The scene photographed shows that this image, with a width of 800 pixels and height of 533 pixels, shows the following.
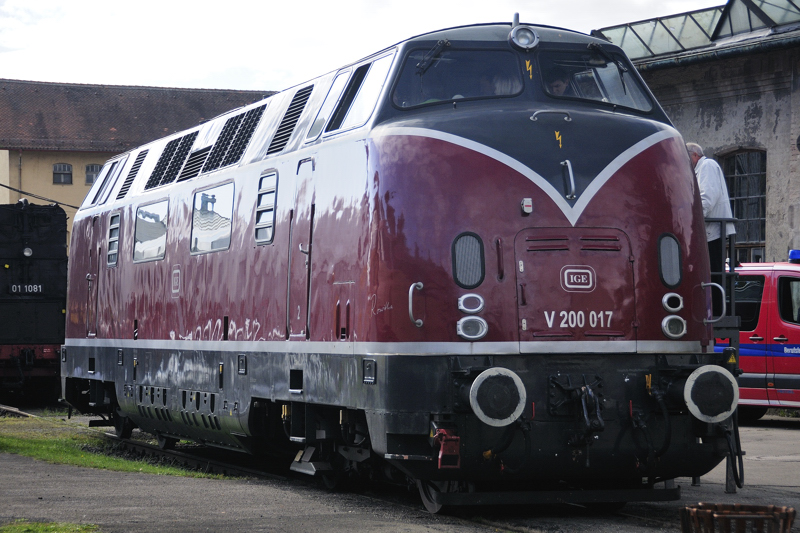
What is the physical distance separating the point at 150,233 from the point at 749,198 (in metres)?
13.5

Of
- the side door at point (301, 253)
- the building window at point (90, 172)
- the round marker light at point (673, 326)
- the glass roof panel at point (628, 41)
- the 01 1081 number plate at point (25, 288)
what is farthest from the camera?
the building window at point (90, 172)

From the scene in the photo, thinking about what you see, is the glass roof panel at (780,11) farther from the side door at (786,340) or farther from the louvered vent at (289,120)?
the louvered vent at (289,120)

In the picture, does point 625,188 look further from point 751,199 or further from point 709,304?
point 751,199

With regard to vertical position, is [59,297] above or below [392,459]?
above

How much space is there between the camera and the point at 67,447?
15.5 metres

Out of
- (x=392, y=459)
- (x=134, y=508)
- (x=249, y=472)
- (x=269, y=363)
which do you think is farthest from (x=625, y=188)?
(x=249, y=472)

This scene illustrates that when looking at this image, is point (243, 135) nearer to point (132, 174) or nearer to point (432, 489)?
point (132, 174)

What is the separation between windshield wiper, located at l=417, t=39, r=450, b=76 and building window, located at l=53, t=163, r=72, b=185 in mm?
52707

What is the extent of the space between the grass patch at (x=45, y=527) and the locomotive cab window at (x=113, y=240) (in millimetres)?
7097

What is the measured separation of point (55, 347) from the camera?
24219 mm

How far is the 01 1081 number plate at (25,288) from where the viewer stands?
2478 centimetres

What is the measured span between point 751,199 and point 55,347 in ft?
47.2

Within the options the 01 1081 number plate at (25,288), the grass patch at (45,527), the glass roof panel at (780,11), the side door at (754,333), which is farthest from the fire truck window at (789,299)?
the 01 1081 number plate at (25,288)

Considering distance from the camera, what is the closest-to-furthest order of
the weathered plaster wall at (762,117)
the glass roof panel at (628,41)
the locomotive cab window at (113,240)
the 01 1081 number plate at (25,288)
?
the locomotive cab window at (113,240)
the weathered plaster wall at (762,117)
the glass roof panel at (628,41)
the 01 1081 number plate at (25,288)
